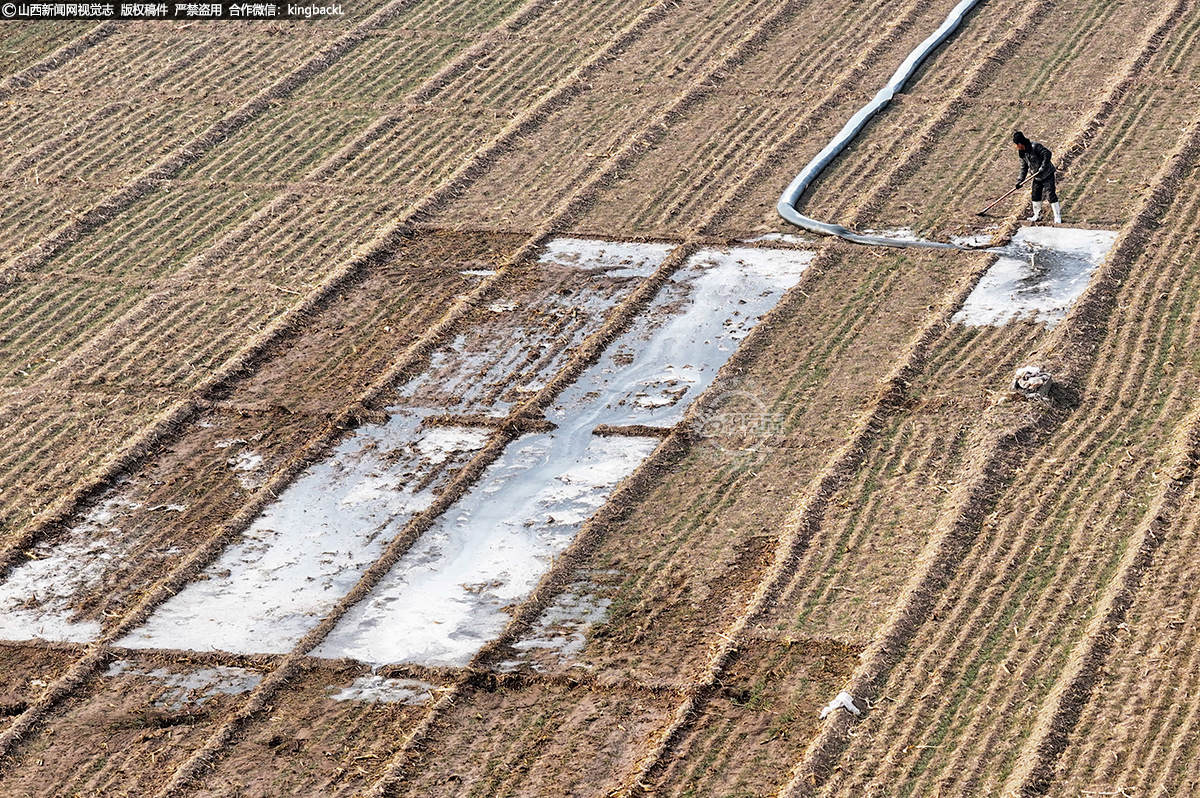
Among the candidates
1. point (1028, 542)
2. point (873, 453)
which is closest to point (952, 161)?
point (873, 453)

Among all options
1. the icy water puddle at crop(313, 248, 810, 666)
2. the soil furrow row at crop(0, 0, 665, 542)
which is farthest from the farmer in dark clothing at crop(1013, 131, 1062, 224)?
the soil furrow row at crop(0, 0, 665, 542)

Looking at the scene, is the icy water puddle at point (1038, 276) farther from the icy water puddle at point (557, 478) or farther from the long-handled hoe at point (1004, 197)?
the icy water puddle at point (557, 478)

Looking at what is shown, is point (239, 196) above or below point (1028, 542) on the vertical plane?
above

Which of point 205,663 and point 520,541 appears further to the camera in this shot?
point 520,541

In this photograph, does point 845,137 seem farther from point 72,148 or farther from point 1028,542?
point 72,148

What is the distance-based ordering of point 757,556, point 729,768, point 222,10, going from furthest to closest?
point 222,10
point 757,556
point 729,768

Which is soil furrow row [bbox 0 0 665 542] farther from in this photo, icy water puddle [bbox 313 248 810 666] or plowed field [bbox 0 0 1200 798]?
icy water puddle [bbox 313 248 810 666]

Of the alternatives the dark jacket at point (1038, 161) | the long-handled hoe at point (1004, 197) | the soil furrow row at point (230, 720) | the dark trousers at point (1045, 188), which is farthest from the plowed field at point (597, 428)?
the dark jacket at point (1038, 161)
